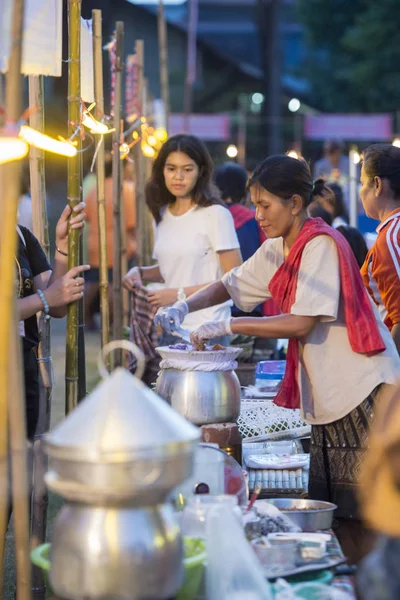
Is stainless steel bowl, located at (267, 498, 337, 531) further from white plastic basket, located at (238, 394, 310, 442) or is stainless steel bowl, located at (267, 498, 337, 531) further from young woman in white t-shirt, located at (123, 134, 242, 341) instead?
young woman in white t-shirt, located at (123, 134, 242, 341)

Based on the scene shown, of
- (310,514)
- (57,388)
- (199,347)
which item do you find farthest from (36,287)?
(57,388)

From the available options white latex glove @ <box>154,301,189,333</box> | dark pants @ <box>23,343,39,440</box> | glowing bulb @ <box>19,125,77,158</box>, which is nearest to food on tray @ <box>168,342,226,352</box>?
white latex glove @ <box>154,301,189,333</box>

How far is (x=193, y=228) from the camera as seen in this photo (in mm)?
4797

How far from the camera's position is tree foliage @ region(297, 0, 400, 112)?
25.3 m

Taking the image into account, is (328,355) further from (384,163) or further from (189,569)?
(189,569)

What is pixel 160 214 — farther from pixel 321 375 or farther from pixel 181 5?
pixel 181 5

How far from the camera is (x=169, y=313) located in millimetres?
3475

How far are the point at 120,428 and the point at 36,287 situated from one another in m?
1.69

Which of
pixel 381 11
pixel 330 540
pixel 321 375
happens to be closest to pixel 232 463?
pixel 330 540

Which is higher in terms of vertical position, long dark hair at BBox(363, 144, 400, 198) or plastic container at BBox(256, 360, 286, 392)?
long dark hair at BBox(363, 144, 400, 198)

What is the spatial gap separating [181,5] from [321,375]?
4402cm

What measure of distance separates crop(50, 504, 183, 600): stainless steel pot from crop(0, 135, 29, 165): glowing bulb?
0.63 meters

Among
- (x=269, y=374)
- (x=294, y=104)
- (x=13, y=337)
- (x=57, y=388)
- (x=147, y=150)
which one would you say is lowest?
(x=57, y=388)

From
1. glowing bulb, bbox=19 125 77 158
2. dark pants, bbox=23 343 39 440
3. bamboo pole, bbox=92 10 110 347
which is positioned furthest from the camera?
bamboo pole, bbox=92 10 110 347
